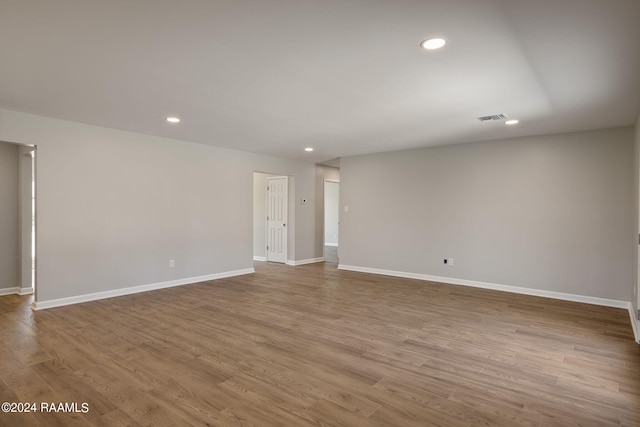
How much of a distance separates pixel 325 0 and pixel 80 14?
4.98 ft

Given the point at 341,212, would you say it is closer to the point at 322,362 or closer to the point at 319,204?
the point at 319,204

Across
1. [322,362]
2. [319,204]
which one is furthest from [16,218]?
[319,204]

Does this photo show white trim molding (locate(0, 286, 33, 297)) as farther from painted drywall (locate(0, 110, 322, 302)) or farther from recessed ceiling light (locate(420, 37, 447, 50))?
recessed ceiling light (locate(420, 37, 447, 50))

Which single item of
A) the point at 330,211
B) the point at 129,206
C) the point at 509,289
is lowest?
the point at 509,289

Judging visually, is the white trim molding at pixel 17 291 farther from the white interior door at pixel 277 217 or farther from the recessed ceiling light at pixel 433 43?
the recessed ceiling light at pixel 433 43

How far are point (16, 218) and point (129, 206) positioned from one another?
5.75 feet

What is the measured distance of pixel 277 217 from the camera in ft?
27.5

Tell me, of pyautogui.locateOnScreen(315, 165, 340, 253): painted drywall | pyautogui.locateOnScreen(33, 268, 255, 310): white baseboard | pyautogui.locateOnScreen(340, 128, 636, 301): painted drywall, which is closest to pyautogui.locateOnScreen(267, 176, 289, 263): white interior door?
pyautogui.locateOnScreen(315, 165, 340, 253): painted drywall

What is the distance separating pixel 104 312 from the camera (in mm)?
4215

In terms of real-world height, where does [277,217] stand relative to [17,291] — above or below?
above

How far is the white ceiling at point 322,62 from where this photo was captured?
6.70 ft

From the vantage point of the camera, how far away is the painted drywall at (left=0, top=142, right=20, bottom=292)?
508cm

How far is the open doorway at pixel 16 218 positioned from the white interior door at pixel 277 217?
15.1 ft

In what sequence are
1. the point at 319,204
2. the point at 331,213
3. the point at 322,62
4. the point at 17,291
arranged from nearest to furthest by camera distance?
the point at 322,62, the point at 17,291, the point at 319,204, the point at 331,213
